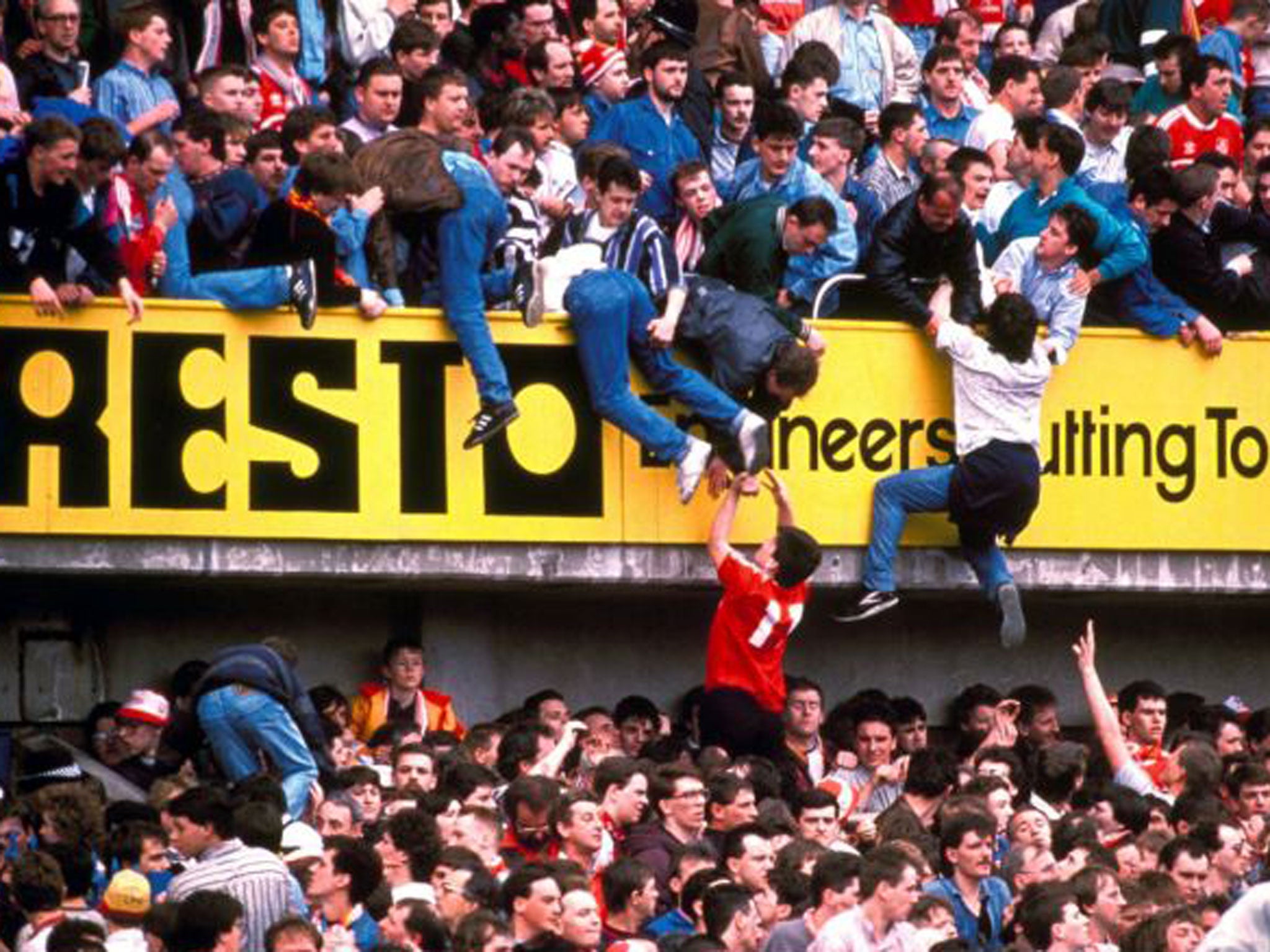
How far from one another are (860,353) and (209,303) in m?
3.48

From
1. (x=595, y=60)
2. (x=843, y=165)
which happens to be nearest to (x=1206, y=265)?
(x=843, y=165)

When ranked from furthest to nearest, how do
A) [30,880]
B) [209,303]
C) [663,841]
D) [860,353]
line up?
[860,353], [209,303], [663,841], [30,880]

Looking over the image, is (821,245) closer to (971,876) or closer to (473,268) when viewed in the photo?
(473,268)

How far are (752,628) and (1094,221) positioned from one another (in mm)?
3062

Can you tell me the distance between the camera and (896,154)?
23109mm

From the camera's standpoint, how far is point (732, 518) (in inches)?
818

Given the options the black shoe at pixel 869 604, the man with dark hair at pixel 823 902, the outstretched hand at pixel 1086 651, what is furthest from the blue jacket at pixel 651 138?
the man with dark hair at pixel 823 902

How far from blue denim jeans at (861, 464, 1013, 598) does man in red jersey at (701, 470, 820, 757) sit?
1.31 metres

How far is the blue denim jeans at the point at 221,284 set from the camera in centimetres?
2028

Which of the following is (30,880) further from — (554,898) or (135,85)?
(135,85)

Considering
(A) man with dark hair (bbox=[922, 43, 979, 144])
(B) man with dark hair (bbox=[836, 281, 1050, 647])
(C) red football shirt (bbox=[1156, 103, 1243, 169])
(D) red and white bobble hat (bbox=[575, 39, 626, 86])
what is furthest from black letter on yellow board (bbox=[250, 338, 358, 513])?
(C) red football shirt (bbox=[1156, 103, 1243, 169])

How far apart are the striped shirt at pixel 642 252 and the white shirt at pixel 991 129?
12.0ft

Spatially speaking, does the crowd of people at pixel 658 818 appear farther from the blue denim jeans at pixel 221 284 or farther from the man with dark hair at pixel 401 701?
the blue denim jeans at pixel 221 284

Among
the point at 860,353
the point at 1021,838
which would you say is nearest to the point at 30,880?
the point at 1021,838
